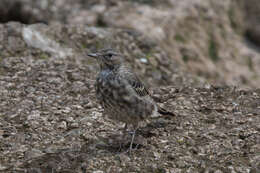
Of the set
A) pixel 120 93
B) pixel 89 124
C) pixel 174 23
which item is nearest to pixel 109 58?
pixel 120 93

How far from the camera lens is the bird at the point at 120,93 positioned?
595 centimetres

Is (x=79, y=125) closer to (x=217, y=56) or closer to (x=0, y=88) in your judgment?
(x=0, y=88)

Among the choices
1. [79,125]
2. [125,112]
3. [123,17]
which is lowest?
[79,125]

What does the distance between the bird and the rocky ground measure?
Answer: 0.46m

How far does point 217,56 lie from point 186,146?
677 cm

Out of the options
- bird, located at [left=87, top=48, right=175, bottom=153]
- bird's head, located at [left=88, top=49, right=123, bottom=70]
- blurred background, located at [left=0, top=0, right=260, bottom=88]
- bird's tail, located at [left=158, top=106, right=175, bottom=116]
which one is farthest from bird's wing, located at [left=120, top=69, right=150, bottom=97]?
blurred background, located at [left=0, top=0, right=260, bottom=88]

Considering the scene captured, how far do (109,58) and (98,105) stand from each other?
1.21 metres

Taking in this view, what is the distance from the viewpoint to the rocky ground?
5.80 meters

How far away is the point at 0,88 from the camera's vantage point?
7.52 m

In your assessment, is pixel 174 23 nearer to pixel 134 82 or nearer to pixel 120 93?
pixel 134 82

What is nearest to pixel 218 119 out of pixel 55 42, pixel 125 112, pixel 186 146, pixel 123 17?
pixel 186 146

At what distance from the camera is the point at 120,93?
597 centimetres

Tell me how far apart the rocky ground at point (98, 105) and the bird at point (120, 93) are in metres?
0.46

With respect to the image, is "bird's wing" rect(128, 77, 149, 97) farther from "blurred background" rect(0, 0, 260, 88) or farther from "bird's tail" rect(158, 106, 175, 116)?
"blurred background" rect(0, 0, 260, 88)
